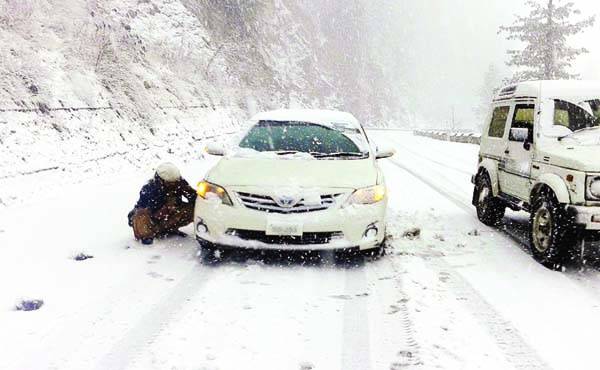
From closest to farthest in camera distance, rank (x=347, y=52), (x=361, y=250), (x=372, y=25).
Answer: (x=361, y=250)
(x=347, y=52)
(x=372, y=25)

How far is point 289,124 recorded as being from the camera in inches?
276

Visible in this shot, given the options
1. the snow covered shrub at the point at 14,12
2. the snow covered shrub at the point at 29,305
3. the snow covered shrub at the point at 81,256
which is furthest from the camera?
the snow covered shrub at the point at 14,12

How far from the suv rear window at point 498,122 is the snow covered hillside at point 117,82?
7.99 m

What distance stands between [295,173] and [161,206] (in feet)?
6.12

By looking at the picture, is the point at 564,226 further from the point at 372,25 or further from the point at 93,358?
the point at 372,25

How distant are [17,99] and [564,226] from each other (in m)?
13.0

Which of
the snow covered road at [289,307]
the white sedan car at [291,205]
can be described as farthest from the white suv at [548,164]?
the white sedan car at [291,205]

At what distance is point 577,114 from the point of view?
6.25 m

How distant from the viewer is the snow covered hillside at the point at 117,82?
42.0 feet

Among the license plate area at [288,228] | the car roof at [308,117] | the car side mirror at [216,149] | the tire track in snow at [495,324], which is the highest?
the car roof at [308,117]

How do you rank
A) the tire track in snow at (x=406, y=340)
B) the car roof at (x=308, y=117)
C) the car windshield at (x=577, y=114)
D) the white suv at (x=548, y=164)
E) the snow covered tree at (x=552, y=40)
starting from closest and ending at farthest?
the tire track in snow at (x=406, y=340), the white suv at (x=548, y=164), the car windshield at (x=577, y=114), the car roof at (x=308, y=117), the snow covered tree at (x=552, y=40)

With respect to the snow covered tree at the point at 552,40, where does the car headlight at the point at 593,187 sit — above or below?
below

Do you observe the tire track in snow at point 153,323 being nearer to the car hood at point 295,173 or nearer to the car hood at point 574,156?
the car hood at point 295,173

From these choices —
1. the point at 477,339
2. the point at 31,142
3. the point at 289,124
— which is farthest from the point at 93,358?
the point at 31,142
